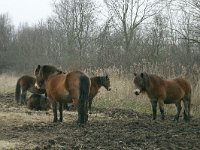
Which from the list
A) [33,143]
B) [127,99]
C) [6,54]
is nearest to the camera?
[33,143]

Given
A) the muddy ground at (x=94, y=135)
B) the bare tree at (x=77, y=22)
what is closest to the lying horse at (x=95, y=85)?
the muddy ground at (x=94, y=135)

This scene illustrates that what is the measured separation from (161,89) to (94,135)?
11.2 ft

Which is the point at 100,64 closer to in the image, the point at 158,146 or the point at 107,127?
the point at 107,127

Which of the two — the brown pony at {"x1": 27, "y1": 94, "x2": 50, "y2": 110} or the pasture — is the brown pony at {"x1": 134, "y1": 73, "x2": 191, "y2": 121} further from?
the brown pony at {"x1": 27, "y1": 94, "x2": 50, "y2": 110}

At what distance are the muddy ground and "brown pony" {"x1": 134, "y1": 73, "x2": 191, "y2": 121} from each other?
82 cm

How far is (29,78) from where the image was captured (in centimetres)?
1681

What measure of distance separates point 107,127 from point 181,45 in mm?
14690

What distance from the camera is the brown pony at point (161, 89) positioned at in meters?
10.7

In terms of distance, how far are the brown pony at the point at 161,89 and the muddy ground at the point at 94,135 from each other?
0.82 m

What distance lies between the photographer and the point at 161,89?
1091 centimetres

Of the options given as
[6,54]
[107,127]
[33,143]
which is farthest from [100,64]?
[6,54]

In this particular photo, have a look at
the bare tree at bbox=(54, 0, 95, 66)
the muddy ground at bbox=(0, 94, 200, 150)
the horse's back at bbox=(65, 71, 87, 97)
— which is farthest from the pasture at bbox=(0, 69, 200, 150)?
the bare tree at bbox=(54, 0, 95, 66)

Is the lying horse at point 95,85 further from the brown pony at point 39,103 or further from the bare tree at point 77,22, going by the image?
the bare tree at point 77,22

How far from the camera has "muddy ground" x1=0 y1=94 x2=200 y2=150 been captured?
7.10 metres
